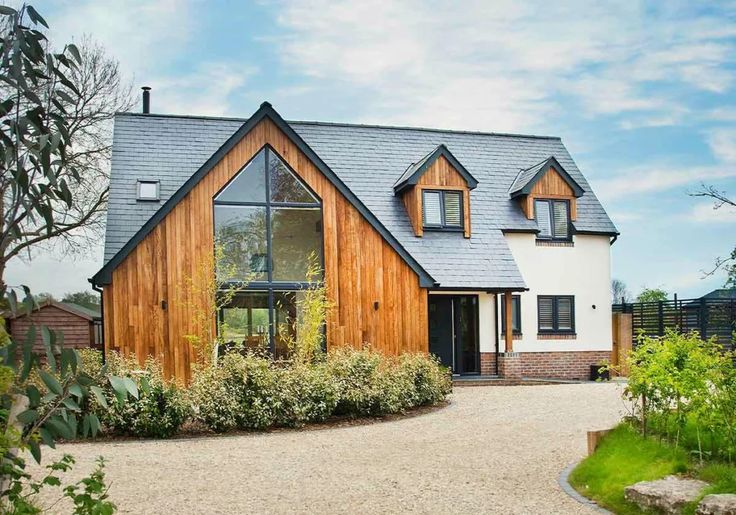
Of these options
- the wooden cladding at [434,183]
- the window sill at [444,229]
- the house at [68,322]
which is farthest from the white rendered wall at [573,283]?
the house at [68,322]

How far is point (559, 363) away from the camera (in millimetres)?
24328

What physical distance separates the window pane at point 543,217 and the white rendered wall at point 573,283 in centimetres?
44

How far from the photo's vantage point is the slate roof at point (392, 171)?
68.5 feet

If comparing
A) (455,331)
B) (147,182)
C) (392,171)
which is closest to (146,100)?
(147,182)

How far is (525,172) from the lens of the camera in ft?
85.1

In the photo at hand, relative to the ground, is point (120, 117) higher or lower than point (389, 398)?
higher

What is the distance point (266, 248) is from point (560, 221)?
1063cm

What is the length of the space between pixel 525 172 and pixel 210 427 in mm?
15689

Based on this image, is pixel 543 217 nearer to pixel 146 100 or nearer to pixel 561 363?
pixel 561 363

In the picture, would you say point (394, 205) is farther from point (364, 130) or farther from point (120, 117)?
point (120, 117)

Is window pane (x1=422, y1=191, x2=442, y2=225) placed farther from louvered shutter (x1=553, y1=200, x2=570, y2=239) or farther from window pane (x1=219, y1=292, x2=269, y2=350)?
window pane (x1=219, y1=292, x2=269, y2=350)

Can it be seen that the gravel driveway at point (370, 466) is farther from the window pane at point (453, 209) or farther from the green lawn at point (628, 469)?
the window pane at point (453, 209)

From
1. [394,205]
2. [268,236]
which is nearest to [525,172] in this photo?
[394,205]

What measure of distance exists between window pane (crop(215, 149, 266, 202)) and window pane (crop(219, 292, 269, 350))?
2224 mm
